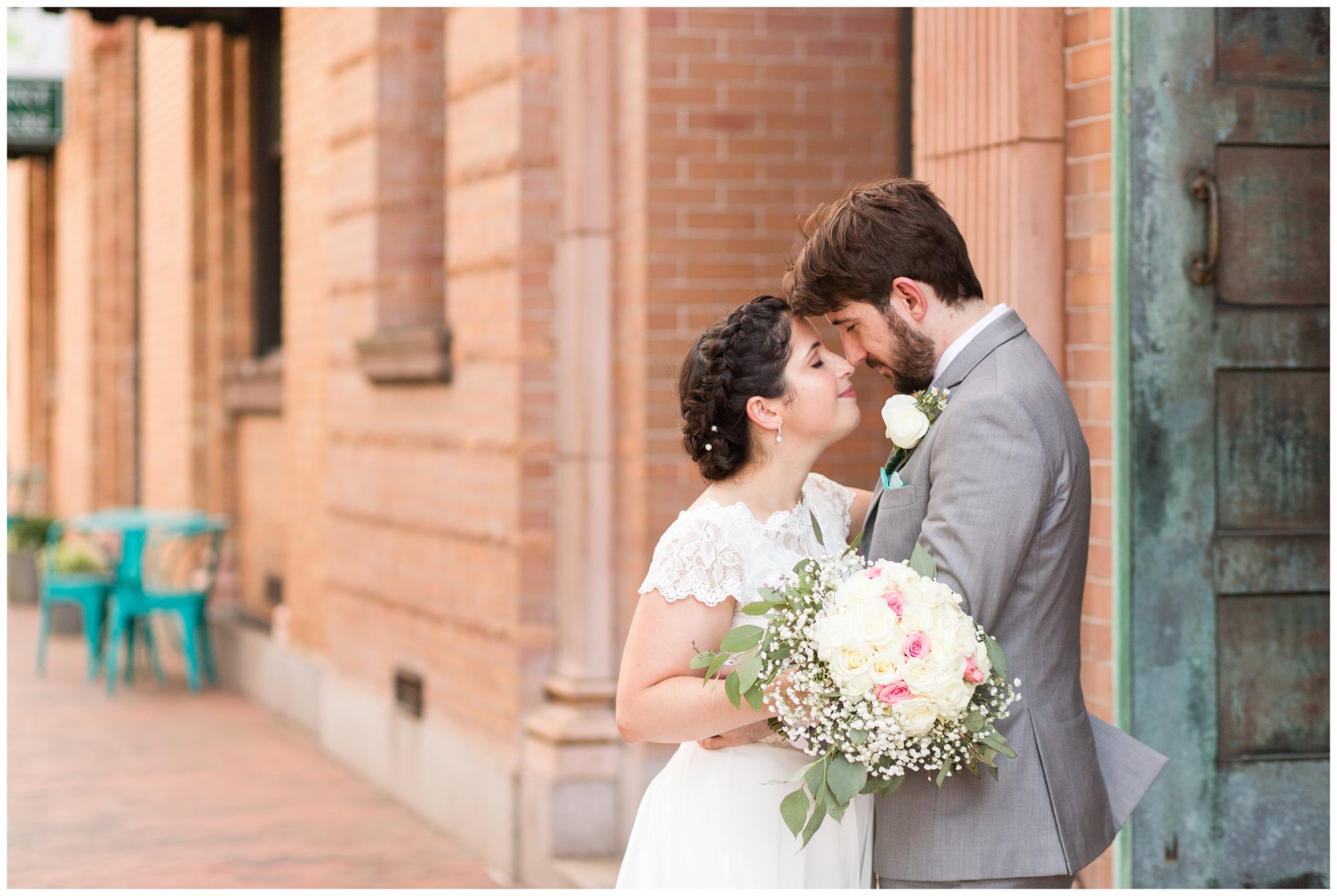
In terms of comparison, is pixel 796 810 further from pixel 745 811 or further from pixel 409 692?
pixel 409 692

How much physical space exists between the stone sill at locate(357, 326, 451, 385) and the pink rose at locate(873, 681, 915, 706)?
5339 millimetres

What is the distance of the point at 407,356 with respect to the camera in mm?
8031

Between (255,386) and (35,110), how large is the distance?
6.65 m

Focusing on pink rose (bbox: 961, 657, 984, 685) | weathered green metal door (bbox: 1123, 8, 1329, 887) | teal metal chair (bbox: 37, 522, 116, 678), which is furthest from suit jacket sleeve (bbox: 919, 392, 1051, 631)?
teal metal chair (bbox: 37, 522, 116, 678)

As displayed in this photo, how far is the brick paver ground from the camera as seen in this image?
706 cm

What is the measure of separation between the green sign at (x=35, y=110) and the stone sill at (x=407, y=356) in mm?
9647

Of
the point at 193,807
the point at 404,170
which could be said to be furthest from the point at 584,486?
the point at 193,807

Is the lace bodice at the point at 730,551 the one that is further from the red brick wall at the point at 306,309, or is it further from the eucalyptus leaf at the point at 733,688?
the red brick wall at the point at 306,309

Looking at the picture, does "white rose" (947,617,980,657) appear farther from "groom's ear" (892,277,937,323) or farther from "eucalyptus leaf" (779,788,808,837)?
"groom's ear" (892,277,937,323)

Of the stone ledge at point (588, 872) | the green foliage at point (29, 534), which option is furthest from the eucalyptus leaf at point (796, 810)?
the green foliage at point (29, 534)

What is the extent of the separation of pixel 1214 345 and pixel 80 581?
10.4 meters

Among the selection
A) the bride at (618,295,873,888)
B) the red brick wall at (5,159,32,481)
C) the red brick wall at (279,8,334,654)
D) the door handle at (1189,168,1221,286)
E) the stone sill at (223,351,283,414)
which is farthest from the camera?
the red brick wall at (5,159,32,481)

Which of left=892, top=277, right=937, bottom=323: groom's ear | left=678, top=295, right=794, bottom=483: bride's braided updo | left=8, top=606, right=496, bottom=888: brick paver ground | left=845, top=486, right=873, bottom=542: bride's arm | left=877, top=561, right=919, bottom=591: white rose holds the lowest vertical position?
left=8, top=606, right=496, bottom=888: brick paver ground

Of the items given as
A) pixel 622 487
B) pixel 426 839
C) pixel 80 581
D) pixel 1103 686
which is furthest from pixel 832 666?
pixel 80 581
